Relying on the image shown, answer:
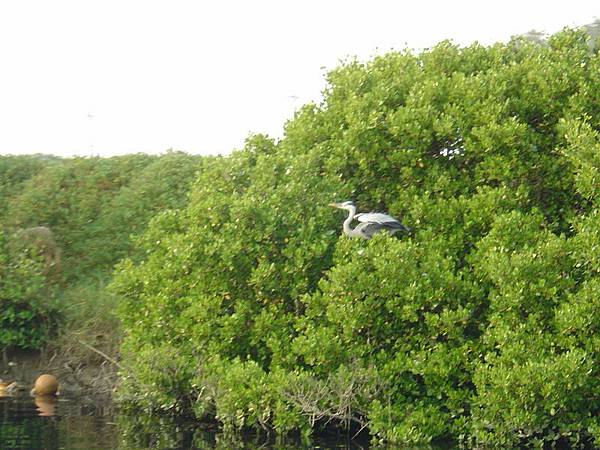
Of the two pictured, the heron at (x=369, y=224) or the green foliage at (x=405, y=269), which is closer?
the green foliage at (x=405, y=269)

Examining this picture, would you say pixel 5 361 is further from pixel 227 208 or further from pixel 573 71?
pixel 573 71

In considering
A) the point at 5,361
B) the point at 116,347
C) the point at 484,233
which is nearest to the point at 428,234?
the point at 484,233

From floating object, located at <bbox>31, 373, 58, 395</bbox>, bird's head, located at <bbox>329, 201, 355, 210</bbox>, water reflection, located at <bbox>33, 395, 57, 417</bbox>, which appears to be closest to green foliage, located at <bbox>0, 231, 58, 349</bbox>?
floating object, located at <bbox>31, 373, 58, 395</bbox>

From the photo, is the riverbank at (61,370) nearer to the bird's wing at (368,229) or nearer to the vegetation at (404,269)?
the vegetation at (404,269)

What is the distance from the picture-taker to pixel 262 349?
638 inches

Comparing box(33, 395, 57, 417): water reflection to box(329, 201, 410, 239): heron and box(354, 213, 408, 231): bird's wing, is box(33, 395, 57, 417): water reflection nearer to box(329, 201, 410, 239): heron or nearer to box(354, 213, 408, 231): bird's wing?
box(329, 201, 410, 239): heron

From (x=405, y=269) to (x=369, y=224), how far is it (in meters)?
0.96

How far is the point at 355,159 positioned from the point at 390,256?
2328 millimetres

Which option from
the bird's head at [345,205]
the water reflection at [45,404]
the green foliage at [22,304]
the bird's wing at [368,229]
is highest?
the bird's head at [345,205]

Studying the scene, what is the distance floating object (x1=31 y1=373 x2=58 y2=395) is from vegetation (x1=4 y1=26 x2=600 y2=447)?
7.04 ft

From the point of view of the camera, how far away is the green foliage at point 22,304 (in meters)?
20.4

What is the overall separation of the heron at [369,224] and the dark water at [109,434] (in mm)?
3067

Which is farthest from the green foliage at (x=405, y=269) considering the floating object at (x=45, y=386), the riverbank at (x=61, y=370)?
the riverbank at (x=61, y=370)

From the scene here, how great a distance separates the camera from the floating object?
19.4 meters
